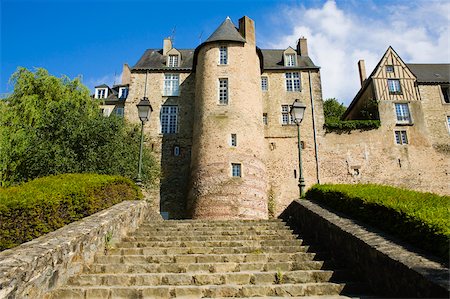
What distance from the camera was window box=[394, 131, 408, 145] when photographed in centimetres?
2347

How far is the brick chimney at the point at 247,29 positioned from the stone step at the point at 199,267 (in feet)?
61.0

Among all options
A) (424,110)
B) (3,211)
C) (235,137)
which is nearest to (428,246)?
(3,211)

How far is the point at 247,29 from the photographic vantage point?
22.2 meters

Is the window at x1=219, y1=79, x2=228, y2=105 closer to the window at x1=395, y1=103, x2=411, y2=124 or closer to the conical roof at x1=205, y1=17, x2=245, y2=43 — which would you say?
the conical roof at x1=205, y1=17, x2=245, y2=43

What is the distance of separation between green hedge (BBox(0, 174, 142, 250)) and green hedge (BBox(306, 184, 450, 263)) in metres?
6.30

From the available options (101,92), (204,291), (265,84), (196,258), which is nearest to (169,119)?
(265,84)

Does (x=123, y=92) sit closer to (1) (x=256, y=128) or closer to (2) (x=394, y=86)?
(1) (x=256, y=128)

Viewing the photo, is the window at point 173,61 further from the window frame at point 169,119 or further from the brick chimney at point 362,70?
the brick chimney at point 362,70

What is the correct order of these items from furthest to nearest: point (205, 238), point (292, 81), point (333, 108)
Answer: point (333, 108), point (292, 81), point (205, 238)

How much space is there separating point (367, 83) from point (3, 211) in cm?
2605

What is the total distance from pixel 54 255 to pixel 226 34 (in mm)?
19553

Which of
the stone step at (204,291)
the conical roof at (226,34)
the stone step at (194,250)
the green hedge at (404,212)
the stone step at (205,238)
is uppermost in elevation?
the conical roof at (226,34)

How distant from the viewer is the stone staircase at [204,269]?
493cm

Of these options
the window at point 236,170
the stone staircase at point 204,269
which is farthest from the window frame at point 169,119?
the stone staircase at point 204,269
